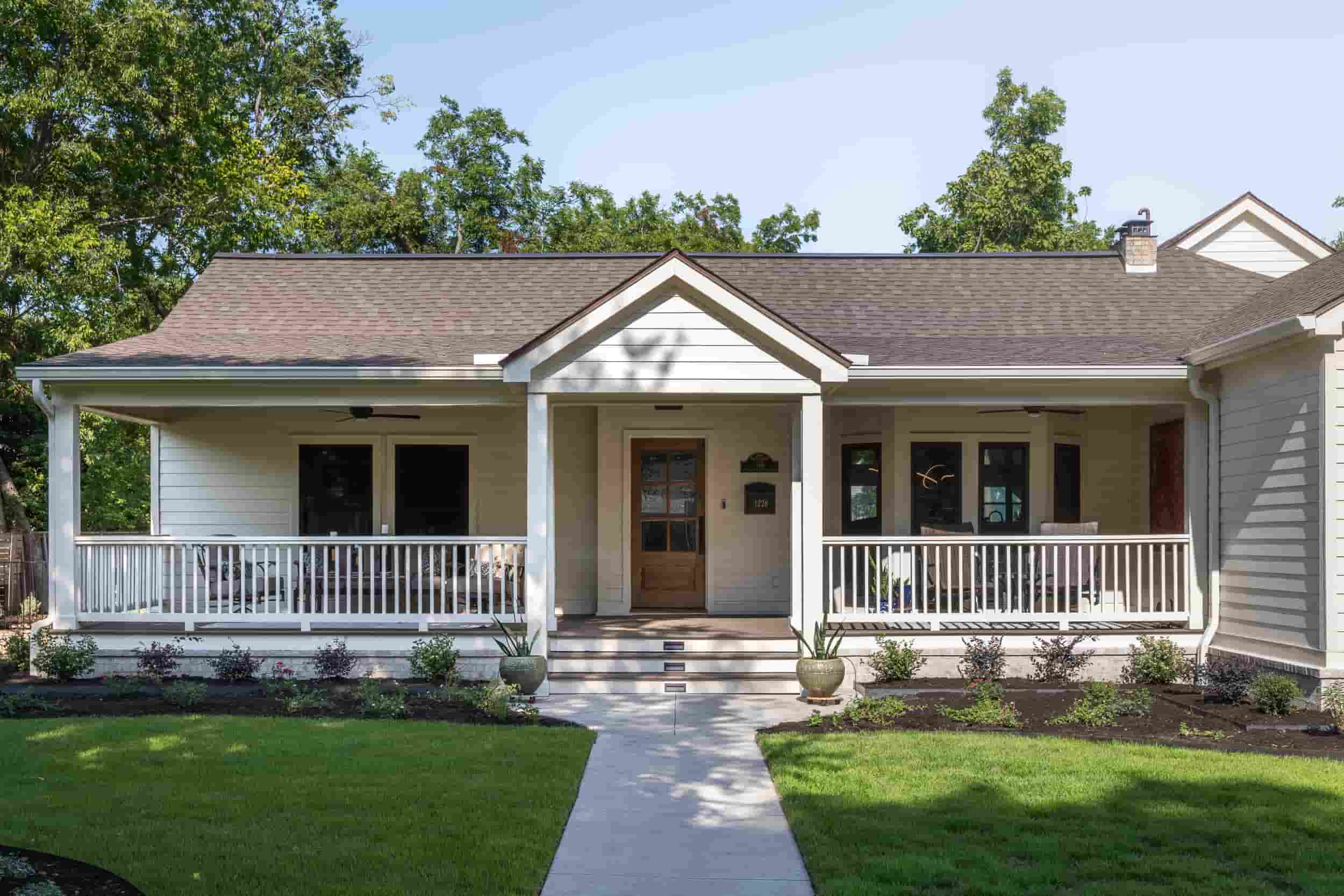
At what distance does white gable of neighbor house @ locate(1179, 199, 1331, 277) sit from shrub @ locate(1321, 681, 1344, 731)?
27.1 feet

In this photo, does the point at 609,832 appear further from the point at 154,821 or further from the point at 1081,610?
the point at 1081,610

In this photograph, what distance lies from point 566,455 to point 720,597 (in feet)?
8.42

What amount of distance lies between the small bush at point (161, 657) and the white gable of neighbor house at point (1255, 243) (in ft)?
45.1

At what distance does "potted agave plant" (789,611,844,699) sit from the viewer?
993 cm

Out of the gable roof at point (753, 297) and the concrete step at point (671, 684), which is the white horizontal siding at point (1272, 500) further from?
the concrete step at point (671, 684)

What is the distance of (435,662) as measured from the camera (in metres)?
10.6

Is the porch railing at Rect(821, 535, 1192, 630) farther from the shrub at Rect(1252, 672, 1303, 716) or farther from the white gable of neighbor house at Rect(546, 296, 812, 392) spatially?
the white gable of neighbor house at Rect(546, 296, 812, 392)

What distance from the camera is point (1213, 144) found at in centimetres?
2142

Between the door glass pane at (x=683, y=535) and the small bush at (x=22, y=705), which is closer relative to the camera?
the small bush at (x=22, y=705)

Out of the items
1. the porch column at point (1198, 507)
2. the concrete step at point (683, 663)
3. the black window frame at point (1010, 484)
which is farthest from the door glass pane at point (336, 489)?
the porch column at point (1198, 507)

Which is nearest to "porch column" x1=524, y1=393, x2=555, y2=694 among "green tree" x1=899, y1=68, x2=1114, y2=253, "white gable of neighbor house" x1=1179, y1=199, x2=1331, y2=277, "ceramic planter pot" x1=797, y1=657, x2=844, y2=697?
"ceramic planter pot" x1=797, y1=657, x2=844, y2=697

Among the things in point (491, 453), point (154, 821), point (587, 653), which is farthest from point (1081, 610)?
point (154, 821)

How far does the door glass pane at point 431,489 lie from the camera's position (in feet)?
44.8

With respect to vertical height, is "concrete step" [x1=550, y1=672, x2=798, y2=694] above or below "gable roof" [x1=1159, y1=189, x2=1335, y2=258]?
below
